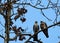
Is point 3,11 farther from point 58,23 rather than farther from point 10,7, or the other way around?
point 58,23

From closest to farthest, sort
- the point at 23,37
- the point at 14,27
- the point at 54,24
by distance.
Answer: the point at 54,24, the point at 23,37, the point at 14,27

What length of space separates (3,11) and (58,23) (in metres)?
2.77

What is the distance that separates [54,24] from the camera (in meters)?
9.64

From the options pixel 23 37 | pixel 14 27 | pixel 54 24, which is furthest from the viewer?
pixel 14 27

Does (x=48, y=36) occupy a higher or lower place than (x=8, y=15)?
lower

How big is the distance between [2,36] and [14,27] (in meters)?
0.74

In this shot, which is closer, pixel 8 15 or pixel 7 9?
pixel 7 9

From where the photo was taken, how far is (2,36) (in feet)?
38.6

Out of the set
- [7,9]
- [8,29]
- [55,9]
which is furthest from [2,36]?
[55,9]

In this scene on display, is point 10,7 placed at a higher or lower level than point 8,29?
higher

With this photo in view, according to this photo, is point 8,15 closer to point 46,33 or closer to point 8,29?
point 8,29

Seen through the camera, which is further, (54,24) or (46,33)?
(46,33)

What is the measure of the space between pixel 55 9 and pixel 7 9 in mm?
1808

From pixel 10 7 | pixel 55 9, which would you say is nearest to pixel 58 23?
pixel 55 9
